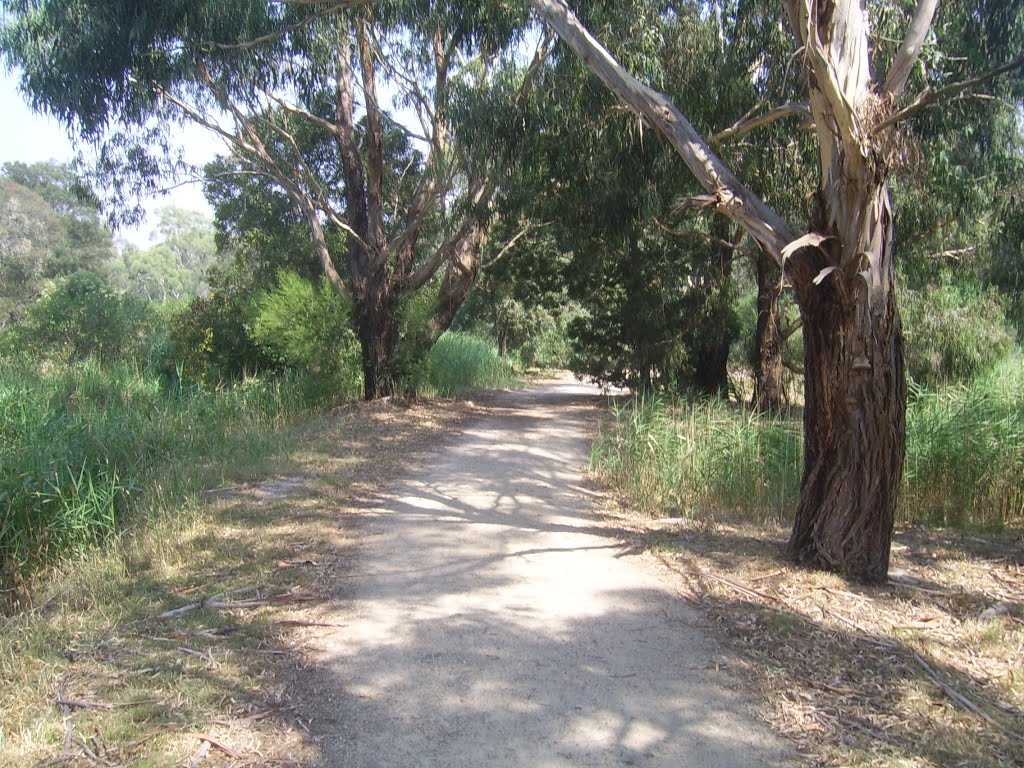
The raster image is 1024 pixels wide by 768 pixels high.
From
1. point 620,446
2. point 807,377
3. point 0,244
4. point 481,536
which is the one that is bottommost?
point 481,536

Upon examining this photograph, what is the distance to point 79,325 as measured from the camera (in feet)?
64.3

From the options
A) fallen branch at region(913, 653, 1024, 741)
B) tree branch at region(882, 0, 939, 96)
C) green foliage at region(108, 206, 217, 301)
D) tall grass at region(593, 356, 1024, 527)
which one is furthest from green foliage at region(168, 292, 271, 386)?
green foliage at region(108, 206, 217, 301)

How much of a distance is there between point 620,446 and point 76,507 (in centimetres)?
583

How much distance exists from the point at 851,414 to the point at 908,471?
10.4 ft

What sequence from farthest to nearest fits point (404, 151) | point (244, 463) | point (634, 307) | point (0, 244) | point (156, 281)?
point (156, 281), point (0, 244), point (404, 151), point (634, 307), point (244, 463)

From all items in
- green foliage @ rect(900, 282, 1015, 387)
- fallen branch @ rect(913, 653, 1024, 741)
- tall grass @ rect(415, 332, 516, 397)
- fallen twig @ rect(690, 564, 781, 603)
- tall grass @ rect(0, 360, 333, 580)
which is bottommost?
fallen branch @ rect(913, 653, 1024, 741)

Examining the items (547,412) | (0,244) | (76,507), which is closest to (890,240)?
(76,507)

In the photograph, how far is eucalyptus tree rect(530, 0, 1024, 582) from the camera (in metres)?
5.68

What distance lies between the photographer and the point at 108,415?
10180 millimetres

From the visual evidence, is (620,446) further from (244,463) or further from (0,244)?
(0,244)

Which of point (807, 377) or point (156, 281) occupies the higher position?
point (156, 281)

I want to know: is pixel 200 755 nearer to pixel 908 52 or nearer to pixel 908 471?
pixel 908 52

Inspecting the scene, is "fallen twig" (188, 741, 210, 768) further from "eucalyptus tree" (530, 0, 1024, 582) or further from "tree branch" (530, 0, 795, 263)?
"tree branch" (530, 0, 795, 263)

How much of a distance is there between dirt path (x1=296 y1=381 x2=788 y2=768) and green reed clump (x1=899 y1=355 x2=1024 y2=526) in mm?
3554
